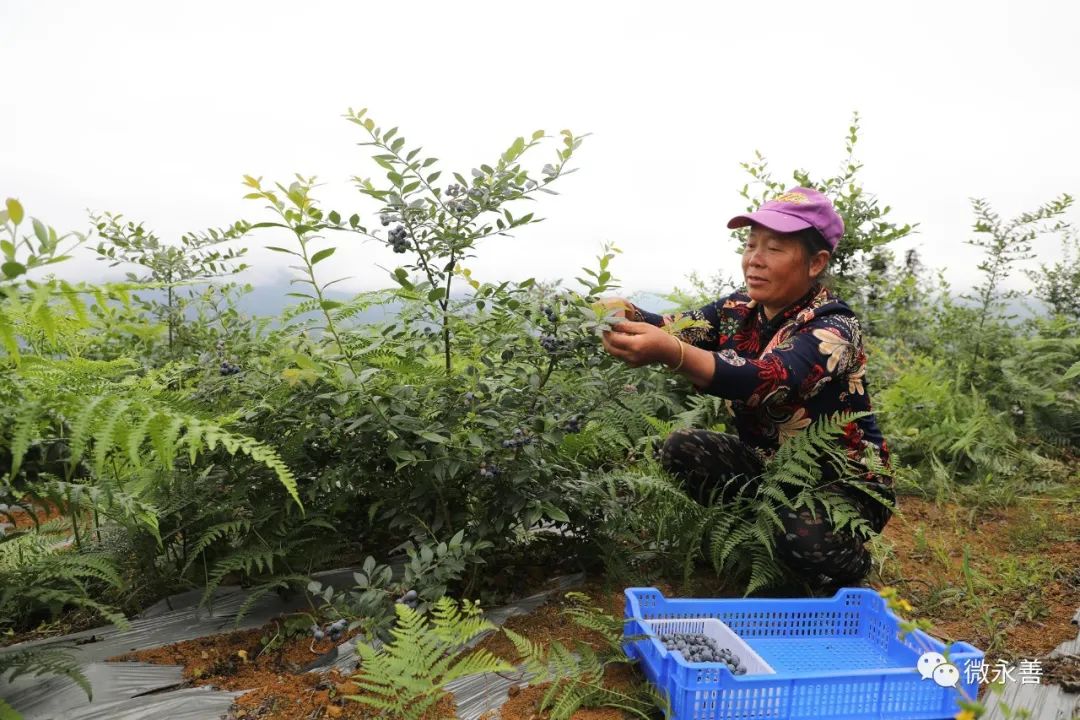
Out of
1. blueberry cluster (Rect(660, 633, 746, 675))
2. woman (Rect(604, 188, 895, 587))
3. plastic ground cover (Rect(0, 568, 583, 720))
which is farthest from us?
woman (Rect(604, 188, 895, 587))

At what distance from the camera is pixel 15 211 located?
4.47 ft

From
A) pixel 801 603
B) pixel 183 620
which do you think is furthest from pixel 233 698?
pixel 801 603

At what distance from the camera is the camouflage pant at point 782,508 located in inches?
99.7

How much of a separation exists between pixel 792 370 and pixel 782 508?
528 mm

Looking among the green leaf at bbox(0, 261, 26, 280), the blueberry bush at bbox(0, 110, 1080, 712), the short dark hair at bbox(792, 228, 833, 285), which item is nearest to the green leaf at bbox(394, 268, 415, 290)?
the blueberry bush at bbox(0, 110, 1080, 712)

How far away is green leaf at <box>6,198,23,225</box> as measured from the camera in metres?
1.34

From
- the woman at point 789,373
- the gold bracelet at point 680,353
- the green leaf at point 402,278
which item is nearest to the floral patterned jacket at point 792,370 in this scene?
the woman at point 789,373

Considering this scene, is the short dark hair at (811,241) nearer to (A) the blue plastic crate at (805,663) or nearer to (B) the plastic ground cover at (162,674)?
(A) the blue plastic crate at (805,663)

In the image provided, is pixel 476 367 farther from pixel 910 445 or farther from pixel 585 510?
Answer: pixel 910 445

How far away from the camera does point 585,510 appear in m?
2.37

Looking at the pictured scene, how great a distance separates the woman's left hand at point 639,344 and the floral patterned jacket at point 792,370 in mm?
184

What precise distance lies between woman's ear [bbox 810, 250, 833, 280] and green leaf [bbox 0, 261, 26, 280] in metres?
2.25

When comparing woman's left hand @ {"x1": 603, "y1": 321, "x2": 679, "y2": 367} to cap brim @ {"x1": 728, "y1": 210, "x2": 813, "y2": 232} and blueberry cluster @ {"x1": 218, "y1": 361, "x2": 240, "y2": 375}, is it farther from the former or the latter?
blueberry cluster @ {"x1": 218, "y1": 361, "x2": 240, "y2": 375}

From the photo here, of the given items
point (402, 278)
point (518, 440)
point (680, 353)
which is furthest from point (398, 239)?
point (680, 353)
